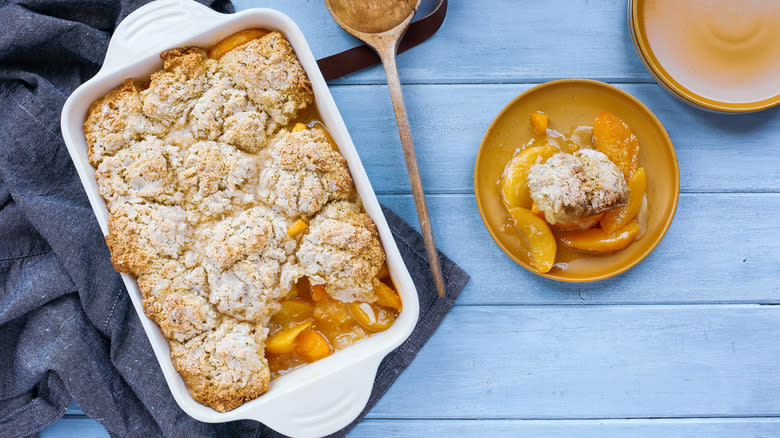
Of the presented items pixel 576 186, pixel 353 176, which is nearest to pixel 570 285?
pixel 576 186

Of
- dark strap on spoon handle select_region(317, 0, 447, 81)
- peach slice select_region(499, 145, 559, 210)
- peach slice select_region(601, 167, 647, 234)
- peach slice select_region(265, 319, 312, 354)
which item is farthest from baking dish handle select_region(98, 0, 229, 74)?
peach slice select_region(601, 167, 647, 234)

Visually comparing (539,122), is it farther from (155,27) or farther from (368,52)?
(155,27)

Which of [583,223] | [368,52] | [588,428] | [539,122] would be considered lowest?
[588,428]

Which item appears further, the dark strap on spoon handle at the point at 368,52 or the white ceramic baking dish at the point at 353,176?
the dark strap on spoon handle at the point at 368,52

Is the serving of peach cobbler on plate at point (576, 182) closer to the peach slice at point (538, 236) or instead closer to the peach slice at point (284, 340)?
the peach slice at point (538, 236)

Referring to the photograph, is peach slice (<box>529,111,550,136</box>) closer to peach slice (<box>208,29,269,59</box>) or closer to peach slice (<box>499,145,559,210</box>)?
peach slice (<box>499,145,559,210</box>)

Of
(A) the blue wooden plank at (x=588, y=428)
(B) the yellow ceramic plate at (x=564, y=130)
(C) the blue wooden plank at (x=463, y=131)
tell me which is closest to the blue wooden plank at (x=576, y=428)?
(A) the blue wooden plank at (x=588, y=428)

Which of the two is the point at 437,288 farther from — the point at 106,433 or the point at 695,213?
the point at 106,433
